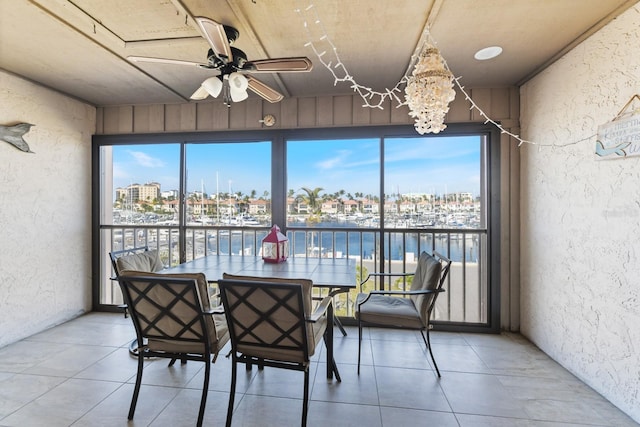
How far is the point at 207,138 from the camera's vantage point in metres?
3.59

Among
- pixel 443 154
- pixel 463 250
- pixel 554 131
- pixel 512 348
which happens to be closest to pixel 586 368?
pixel 512 348

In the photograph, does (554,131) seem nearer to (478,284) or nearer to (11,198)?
(478,284)

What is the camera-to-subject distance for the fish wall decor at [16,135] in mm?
2783

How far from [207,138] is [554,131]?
11.7ft

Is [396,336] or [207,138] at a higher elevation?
[207,138]

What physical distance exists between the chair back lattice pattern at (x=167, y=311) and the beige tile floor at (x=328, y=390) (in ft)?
1.65

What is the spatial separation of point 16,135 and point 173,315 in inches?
106

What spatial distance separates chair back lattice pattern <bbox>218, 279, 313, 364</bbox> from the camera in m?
1.66

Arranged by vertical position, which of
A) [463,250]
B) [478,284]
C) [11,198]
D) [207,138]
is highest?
[207,138]

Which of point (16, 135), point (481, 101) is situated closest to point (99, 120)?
point (16, 135)

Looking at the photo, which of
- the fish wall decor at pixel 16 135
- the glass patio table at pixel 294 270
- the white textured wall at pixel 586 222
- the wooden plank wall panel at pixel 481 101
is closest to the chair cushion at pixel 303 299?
the glass patio table at pixel 294 270

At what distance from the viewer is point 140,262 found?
2684 millimetres

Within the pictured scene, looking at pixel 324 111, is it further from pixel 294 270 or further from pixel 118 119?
pixel 118 119

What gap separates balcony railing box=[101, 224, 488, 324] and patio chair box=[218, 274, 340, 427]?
1705 millimetres
